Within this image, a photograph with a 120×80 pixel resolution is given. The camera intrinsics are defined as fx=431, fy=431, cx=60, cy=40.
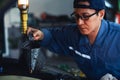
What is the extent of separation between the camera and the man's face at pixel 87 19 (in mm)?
2873

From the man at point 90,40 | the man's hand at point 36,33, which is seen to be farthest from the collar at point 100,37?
the man's hand at point 36,33

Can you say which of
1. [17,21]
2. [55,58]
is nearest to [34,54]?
[17,21]

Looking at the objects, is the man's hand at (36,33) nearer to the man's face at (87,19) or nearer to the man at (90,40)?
the man at (90,40)

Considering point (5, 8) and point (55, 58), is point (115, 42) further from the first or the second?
point (55, 58)

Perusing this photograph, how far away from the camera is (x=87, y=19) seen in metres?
2.90

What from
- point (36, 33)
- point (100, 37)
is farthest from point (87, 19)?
point (36, 33)

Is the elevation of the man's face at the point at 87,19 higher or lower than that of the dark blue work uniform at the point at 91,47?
higher

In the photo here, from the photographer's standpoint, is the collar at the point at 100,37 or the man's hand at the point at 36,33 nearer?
the man's hand at the point at 36,33

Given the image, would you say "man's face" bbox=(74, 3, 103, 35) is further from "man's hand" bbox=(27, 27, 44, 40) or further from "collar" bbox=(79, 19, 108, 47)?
"man's hand" bbox=(27, 27, 44, 40)

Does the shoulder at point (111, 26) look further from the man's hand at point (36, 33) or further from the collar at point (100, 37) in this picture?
the man's hand at point (36, 33)

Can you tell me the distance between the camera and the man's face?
2873mm

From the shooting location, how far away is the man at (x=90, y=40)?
2.89 m

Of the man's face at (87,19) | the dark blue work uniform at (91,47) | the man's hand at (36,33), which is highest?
the man's face at (87,19)

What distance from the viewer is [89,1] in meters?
2.85
